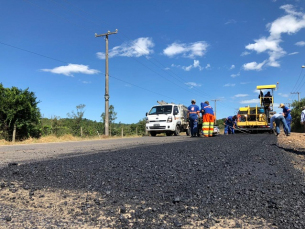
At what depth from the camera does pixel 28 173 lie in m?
3.79

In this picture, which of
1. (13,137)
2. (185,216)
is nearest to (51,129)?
(13,137)

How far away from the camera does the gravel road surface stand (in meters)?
2.16

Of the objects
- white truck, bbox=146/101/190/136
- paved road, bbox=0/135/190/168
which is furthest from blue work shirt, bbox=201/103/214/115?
paved road, bbox=0/135/190/168

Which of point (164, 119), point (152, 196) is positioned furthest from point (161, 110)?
point (152, 196)

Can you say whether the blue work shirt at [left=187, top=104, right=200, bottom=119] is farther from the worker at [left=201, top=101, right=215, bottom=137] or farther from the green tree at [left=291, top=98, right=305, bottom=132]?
the green tree at [left=291, top=98, right=305, bottom=132]

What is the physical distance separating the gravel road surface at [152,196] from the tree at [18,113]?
36.2 ft

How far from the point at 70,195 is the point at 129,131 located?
81.3ft

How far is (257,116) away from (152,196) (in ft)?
63.2

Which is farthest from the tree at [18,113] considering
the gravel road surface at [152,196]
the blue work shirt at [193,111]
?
the gravel road surface at [152,196]

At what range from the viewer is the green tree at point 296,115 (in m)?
45.3

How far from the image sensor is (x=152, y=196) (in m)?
2.73

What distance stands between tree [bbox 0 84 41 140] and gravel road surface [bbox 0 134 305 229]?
36.2 feet

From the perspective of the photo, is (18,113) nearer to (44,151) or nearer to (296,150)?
(44,151)

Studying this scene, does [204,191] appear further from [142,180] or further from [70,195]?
[70,195]
